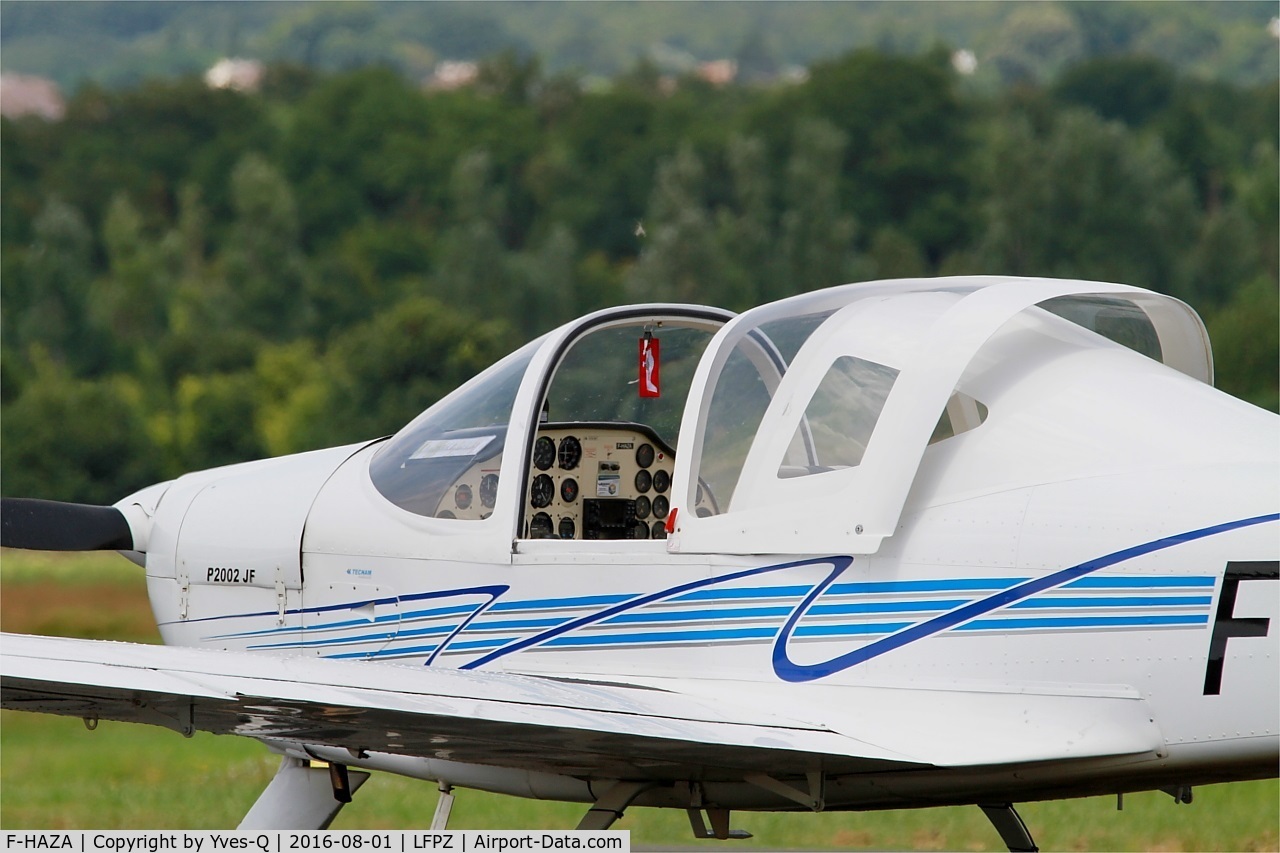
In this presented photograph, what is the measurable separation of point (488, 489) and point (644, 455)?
3.44 feet

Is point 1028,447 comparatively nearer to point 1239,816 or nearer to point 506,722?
point 506,722

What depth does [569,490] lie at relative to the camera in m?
7.15

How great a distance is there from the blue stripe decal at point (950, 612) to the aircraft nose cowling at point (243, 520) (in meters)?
2.38

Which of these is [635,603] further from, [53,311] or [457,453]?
[53,311]

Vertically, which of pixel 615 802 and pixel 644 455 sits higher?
pixel 644 455

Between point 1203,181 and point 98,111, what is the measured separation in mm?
48982

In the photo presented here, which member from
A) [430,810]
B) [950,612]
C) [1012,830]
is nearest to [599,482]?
[1012,830]

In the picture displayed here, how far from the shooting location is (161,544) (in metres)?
7.33

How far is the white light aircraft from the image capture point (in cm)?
481

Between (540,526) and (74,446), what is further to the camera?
(74,446)

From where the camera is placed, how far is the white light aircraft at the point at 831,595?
4812 mm

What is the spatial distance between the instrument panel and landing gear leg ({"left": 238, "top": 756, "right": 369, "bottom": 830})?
4.44ft

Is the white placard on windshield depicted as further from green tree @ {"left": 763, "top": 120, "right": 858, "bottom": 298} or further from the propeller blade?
green tree @ {"left": 763, "top": 120, "right": 858, "bottom": 298}

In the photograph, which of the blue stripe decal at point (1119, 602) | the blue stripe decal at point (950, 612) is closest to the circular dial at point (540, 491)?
the blue stripe decal at point (950, 612)
